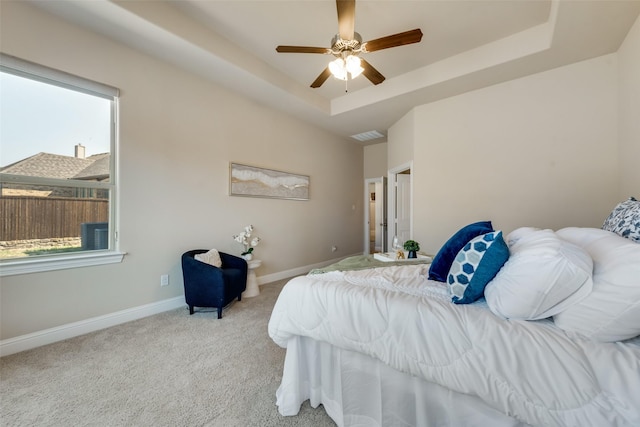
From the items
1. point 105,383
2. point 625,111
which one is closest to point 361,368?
point 105,383

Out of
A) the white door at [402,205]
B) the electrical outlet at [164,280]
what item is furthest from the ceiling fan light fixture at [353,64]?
the electrical outlet at [164,280]

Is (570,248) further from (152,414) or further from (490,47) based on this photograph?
(490,47)

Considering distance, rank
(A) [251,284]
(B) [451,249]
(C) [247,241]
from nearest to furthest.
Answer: (B) [451,249]
(A) [251,284]
(C) [247,241]

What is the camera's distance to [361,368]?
1294mm

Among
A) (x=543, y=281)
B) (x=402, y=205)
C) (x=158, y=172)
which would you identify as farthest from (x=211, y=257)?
(x=402, y=205)

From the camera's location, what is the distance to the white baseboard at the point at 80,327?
2.06 m

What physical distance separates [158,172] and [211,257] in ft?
3.70

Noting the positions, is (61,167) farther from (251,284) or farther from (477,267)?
(477,267)

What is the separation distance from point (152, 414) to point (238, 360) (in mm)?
611

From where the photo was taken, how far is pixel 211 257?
10.1ft

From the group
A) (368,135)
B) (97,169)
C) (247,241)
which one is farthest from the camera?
(368,135)

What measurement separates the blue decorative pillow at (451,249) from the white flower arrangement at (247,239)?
256cm

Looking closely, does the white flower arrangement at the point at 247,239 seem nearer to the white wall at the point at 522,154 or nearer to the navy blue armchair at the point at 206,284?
the navy blue armchair at the point at 206,284

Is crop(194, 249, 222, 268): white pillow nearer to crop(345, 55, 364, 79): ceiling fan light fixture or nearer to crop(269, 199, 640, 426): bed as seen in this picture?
crop(269, 199, 640, 426): bed
